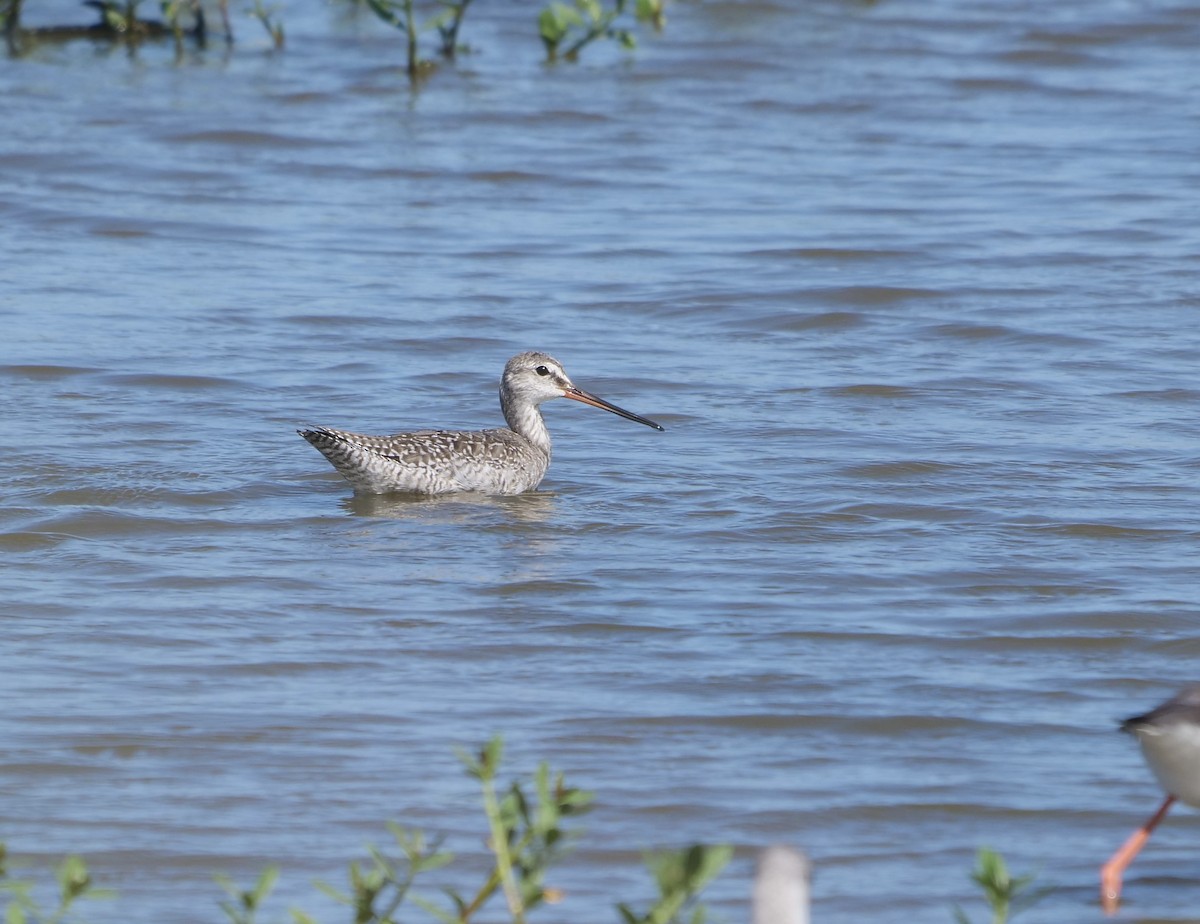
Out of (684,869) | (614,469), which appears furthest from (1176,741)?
(614,469)

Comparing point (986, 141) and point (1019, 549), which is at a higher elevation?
point (986, 141)

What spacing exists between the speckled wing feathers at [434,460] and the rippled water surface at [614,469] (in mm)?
114

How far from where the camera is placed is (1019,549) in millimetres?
7406

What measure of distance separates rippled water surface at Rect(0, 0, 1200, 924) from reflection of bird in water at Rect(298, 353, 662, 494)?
126 mm

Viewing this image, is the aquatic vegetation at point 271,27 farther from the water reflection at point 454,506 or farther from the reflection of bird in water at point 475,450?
the water reflection at point 454,506

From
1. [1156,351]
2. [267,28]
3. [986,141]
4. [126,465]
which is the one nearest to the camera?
[126,465]

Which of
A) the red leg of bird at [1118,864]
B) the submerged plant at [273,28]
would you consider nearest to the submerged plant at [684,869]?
the red leg of bird at [1118,864]

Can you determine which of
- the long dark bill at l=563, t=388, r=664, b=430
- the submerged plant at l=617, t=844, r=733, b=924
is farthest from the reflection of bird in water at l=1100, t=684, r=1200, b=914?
the long dark bill at l=563, t=388, r=664, b=430

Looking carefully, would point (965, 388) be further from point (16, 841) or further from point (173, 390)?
point (16, 841)

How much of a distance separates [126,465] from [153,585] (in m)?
1.59

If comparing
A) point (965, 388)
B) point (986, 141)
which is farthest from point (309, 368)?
point (986, 141)

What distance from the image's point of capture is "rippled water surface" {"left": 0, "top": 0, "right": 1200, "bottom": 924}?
5.19m

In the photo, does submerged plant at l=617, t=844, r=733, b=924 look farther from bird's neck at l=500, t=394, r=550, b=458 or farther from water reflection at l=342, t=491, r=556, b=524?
bird's neck at l=500, t=394, r=550, b=458

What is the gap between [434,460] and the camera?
8.40 meters
